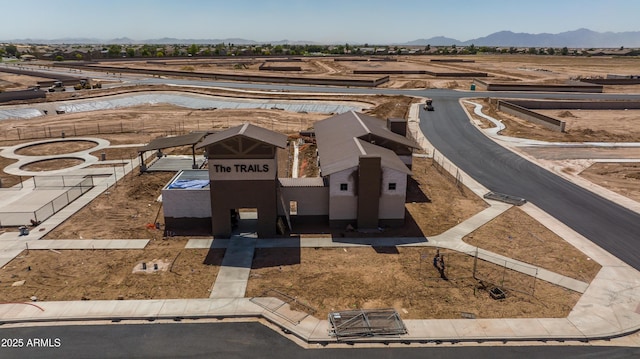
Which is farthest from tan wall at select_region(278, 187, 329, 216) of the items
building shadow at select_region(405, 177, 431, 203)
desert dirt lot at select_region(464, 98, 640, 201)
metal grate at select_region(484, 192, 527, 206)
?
desert dirt lot at select_region(464, 98, 640, 201)

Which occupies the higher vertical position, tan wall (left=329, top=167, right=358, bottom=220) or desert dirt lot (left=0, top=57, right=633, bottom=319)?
tan wall (left=329, top=167, right=358, bottom=220)

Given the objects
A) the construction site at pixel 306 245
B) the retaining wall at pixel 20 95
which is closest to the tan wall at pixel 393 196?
the construction site at pixel 306 245

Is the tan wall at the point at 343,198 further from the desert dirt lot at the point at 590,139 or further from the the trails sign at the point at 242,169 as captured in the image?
the desert dirt lot at the point at 590,139

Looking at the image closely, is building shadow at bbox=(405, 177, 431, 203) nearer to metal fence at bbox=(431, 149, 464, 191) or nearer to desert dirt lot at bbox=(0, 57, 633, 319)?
desert dirt lot at bbox=(0, 57, 633, 319)

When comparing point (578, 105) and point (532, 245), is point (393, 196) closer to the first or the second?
point (532, 245)

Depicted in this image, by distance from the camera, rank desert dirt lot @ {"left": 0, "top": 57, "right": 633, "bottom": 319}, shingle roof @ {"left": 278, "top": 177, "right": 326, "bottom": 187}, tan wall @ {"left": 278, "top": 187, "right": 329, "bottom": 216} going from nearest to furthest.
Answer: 1. desert dirt lot @ {"left": 0, "top": 57, "right": 633, "bottom": 319}
2. tan wall @ {"left": 278, "top": 187, "right": 329, "bottom": 216}
3. shingle roof @ {"left": 278, "top": 177, "right": 326, "bottom": 187}

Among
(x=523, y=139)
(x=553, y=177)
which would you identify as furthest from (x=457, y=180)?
(x=523, y=139)

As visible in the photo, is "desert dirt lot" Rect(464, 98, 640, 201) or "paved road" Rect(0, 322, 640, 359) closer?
"paved road" Rect(0, 322, 640, 359)
